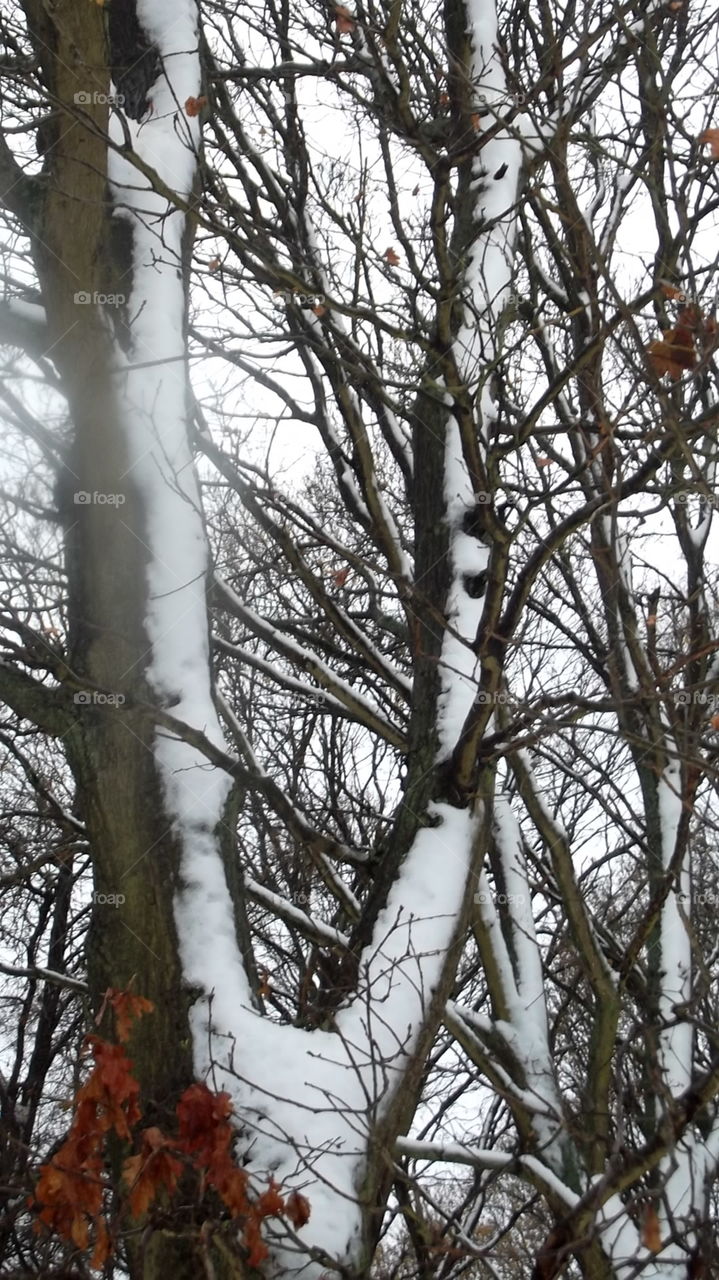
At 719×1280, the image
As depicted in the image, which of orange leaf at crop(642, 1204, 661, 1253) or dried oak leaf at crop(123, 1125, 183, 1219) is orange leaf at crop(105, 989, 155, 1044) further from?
orange leaf at crop(642, 1204, 661, 1253)

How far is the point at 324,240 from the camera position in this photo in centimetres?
557

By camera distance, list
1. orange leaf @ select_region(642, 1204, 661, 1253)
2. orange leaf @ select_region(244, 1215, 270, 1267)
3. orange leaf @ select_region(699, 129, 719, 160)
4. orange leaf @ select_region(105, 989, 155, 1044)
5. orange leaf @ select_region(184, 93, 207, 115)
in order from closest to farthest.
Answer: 1. orange leaf @ select_region(642, 1204, 661, 1253)
2. orange leaf @ select_region(244, 1215, 270, 1267)
3. orange leaf @ select_region(105, 989, 155, 1044)
4. orange leaf @ select_region(699, 129, 719, 160)
5. orange leaf @ select_region(184, 93, 207, 115)

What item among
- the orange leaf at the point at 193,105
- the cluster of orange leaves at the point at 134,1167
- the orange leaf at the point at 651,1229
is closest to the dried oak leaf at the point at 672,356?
the orange leaf at the point at 651,1229

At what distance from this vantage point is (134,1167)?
212 cm

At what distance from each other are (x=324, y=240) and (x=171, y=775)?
12.4 ft

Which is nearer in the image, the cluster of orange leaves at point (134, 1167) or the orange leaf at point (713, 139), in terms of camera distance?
the cluster of orange leaves at point (134, 1167)

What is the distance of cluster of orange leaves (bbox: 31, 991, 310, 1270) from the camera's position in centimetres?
→ 200

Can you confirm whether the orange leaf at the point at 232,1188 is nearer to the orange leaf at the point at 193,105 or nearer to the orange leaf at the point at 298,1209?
the orange leaf at the point at 298,1209

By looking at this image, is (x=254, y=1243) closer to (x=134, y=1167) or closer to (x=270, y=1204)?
(x=270, y=1204)

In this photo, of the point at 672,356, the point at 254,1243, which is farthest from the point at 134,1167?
the point at 672,356

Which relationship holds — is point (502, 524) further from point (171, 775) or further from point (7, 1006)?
point (7, 1006)

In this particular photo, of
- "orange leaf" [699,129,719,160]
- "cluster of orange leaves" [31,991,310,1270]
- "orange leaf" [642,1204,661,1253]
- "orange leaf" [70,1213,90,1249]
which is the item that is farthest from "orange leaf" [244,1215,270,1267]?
"orange leaf" [699,129,719,160]

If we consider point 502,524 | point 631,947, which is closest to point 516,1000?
point 631,947

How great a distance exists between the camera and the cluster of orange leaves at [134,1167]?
78.7 inches
